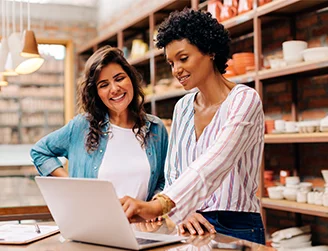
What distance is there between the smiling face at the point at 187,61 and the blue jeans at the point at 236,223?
1.39ft

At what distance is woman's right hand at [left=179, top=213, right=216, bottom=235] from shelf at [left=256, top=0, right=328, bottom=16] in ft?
7.10

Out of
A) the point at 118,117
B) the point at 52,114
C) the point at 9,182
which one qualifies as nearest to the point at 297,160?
the point at 118,117

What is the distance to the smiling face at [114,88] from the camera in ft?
7.77

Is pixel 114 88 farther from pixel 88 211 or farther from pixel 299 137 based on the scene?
pixel 299 137

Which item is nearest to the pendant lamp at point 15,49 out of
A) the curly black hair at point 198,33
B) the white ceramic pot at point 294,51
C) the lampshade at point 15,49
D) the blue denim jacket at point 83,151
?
the lampshade at point 15,49

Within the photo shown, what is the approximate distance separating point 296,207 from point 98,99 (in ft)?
5.20

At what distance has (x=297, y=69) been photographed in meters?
3.41

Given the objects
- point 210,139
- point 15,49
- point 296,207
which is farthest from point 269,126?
point 210,139

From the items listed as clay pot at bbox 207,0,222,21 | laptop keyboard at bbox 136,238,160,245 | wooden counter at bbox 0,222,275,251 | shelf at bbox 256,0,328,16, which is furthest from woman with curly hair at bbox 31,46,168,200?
clay pot at bbox 207,0,222,21

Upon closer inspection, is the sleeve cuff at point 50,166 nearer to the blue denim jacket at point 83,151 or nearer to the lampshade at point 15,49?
the blue denim jacket at point 83,151

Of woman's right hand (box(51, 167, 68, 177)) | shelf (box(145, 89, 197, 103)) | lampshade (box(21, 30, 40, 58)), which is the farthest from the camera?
shelf (box(145, 89, 197, 103))

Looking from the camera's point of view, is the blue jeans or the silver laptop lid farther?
the blue jeans

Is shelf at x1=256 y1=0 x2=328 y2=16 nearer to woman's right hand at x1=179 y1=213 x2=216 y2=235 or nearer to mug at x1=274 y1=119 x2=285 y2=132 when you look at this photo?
mug at x1=274 y1=119 x2=285 y2=132

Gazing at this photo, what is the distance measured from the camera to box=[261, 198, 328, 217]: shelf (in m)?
3.20
